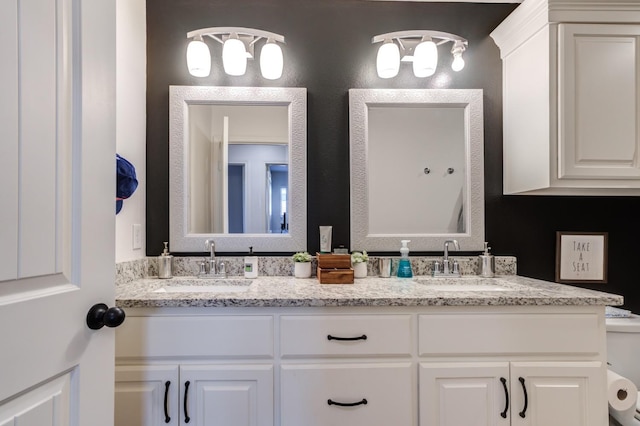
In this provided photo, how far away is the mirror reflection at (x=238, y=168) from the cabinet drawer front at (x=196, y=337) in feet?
2.03

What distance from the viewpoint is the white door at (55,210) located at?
61 centimetres

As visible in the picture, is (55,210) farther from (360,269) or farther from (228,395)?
(360,269)

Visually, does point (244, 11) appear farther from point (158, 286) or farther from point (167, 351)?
point (167, 351)

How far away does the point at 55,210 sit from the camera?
690 mm

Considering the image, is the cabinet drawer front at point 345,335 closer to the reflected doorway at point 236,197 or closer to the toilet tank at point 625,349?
the reflected doorway at point 236,197

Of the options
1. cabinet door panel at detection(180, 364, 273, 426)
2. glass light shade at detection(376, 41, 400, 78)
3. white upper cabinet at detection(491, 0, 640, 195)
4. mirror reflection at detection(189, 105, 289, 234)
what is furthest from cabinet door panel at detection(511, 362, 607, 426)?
glass light shade at detection(376, 41, 400, 78)

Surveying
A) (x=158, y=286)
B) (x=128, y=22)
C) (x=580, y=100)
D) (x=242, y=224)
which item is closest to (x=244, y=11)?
(x=128, y=22)

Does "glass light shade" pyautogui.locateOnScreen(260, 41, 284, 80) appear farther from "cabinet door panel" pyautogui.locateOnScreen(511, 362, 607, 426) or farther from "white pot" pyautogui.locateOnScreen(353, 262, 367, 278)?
"cabinet door panel" pyautogui.locateOnScreen(511, 362, 607, 426)

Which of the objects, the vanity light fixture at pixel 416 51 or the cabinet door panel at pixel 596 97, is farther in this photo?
the vanity light fixture at pixel 416 51

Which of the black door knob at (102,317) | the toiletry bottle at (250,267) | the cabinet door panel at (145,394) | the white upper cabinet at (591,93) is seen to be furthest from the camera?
the toiletry bottle at (250,267)

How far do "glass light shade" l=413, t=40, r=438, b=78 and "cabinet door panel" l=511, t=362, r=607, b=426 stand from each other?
1408 millimetres

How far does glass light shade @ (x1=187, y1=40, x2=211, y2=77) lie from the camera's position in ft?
5.48

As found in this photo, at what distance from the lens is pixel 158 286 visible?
153 cm

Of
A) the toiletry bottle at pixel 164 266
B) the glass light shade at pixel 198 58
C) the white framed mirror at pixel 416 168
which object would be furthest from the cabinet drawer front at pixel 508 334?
the glass light shade at pixel 198 58
